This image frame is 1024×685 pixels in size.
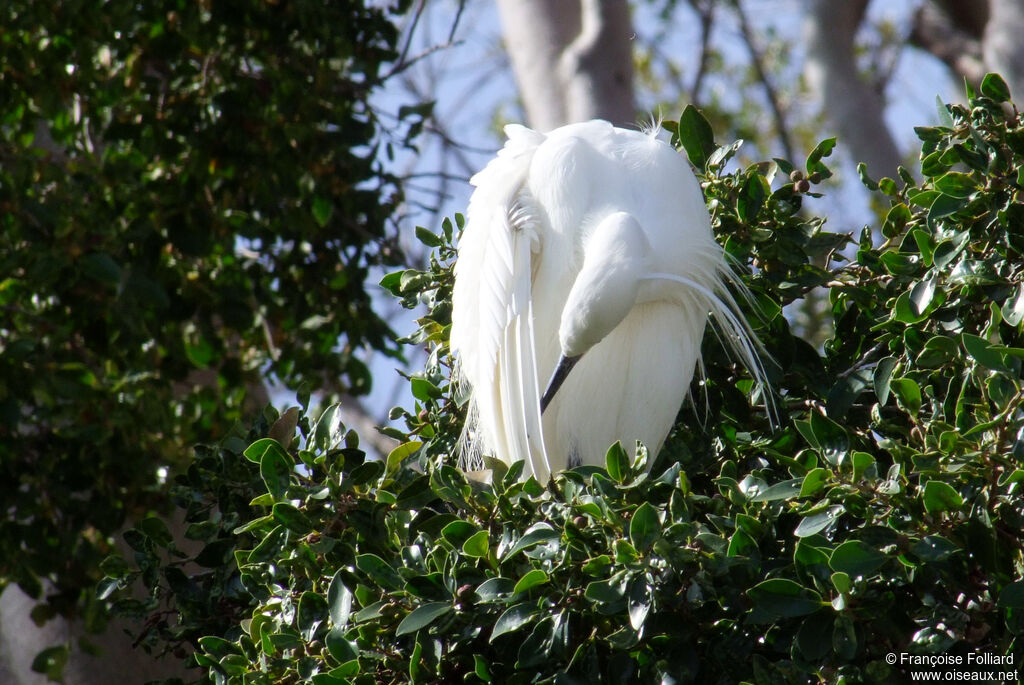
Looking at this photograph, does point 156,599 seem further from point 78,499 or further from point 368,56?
point 368,56

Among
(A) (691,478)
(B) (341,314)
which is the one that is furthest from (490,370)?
(B) (341,314)

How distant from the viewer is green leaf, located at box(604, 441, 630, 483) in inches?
53.1

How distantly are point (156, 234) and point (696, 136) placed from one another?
4.68ft

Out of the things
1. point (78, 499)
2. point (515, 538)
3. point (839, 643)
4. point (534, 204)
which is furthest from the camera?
point (78, 499)

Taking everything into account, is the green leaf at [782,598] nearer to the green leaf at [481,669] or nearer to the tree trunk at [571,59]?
the green leaf at [481,669]

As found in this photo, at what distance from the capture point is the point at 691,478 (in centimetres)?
184

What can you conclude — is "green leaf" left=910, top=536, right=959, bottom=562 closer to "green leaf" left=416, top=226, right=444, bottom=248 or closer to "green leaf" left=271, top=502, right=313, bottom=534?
"green leaf" left=271, top=502, right=313, bottom=534

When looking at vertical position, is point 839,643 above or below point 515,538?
below

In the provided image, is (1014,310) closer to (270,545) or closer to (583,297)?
(583,297)

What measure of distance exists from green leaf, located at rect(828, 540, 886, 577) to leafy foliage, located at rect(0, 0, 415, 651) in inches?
68.8

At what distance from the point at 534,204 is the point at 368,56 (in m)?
1.22

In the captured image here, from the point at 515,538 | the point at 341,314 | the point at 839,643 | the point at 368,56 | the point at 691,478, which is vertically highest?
the point at 368,56

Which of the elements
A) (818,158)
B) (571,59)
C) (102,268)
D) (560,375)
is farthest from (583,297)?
(571,59)

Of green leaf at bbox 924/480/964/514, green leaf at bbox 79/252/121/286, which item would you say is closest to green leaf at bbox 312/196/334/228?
green leaf at bbox 79/252/121/286
